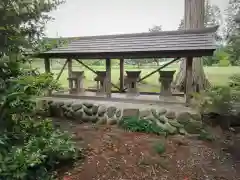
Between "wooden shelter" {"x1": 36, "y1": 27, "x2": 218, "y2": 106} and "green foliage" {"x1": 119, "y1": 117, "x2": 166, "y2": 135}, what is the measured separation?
105 centimetres

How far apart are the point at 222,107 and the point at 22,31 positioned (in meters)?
4.31

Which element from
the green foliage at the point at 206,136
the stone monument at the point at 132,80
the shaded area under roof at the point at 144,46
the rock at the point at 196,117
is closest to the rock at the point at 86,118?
the stone monument at the point at 132,80

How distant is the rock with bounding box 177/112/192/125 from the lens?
4676mm

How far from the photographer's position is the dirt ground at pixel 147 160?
3.13 metres

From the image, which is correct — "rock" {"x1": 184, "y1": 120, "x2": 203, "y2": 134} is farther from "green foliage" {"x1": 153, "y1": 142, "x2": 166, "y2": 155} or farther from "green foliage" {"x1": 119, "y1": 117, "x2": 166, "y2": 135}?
"green foliage" {"x1": 153, "y1": 142, "x2": 166, "y2": 155}

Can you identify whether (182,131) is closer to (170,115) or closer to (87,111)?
(170,115)

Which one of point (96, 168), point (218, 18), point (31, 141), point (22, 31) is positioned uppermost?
point (218, 18)

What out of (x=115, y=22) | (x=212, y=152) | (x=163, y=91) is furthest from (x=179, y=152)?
(x=115, y=22)

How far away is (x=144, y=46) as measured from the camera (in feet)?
16.8

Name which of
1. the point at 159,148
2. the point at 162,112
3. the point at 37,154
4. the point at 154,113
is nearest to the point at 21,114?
the point at 37,154

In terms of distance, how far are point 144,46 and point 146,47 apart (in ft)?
0.35

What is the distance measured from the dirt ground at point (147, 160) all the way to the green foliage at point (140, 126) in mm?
211

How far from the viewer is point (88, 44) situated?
19.6 ft

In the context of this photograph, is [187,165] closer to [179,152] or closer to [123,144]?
[179,152]
